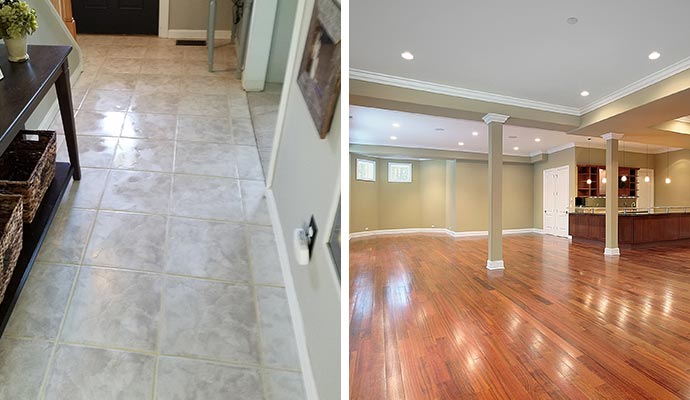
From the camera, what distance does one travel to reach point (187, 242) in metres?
1.40

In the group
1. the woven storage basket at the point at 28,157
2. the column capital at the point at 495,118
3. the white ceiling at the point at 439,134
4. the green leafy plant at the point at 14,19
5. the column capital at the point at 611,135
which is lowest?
the woven storage basket at the point at 28,157

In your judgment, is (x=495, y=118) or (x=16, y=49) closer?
(x=16, y=49)

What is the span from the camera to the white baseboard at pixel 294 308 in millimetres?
954

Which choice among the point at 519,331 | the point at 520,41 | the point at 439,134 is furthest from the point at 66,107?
the point at 439,134

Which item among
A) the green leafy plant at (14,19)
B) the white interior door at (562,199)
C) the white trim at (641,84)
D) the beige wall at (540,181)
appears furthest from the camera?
the beige wall at (540,181)

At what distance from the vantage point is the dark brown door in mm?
3180

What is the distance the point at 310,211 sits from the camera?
95 centimetres

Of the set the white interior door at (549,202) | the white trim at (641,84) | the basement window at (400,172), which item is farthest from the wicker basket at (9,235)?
the white interior door at (549,202)

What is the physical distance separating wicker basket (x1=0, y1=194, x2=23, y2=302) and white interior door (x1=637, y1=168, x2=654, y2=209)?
11.4 metres

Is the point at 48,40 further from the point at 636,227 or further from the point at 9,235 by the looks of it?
the point at 636,227

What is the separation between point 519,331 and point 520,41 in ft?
7.18

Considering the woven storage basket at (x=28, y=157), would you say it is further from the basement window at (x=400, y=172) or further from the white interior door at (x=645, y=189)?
the white interior door at (x=645, y=189)

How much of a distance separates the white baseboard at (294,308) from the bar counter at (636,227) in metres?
6.77

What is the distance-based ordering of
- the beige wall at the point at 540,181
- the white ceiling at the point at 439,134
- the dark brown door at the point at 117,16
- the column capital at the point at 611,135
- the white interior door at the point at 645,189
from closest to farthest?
the dark brown door at the point at 117,16
the white ceiling at the point at 439,134
the column capital at the point at 611,135
the beige wall at the point at 540,181
the white interior door at the point at 645,189
